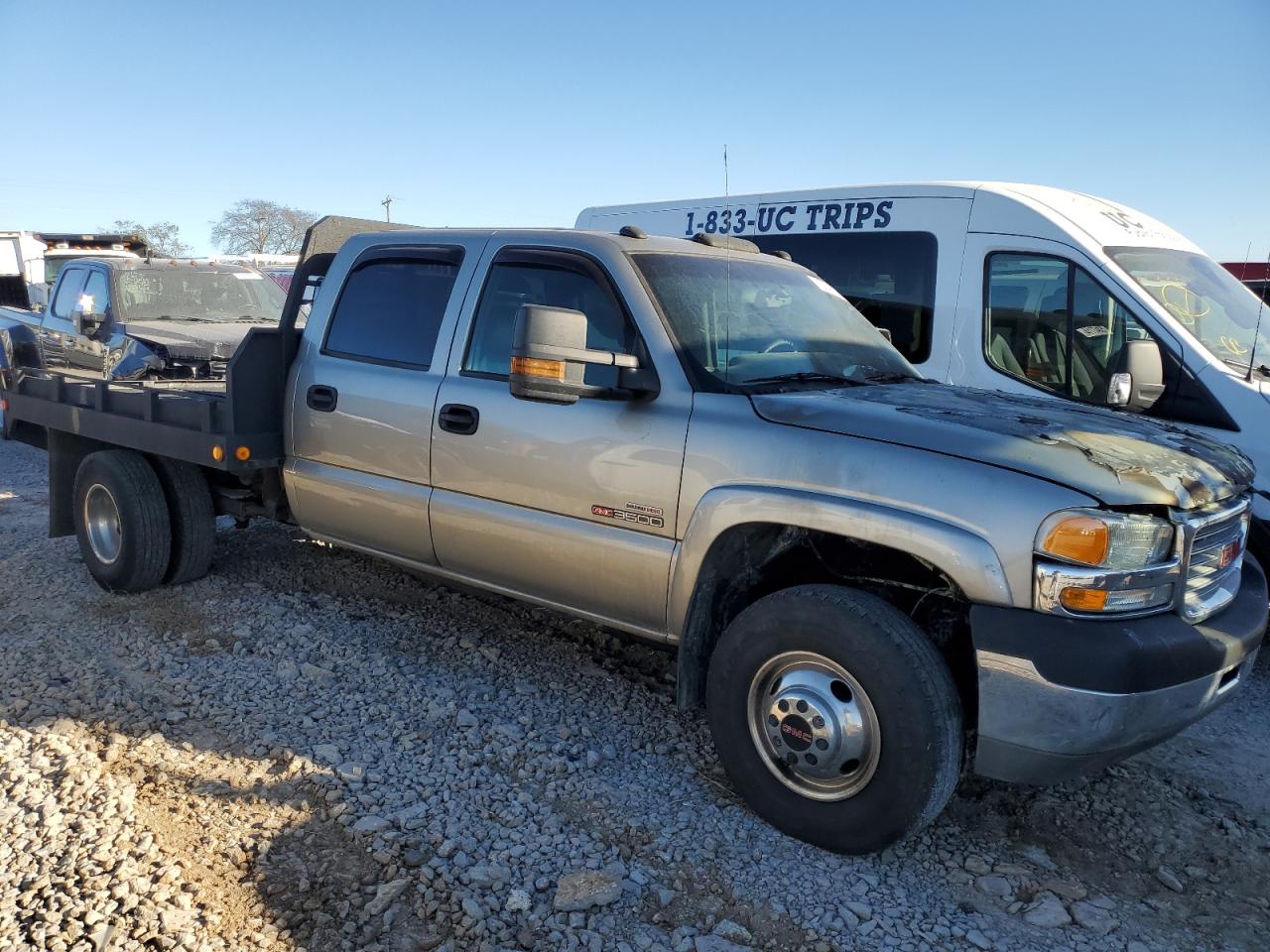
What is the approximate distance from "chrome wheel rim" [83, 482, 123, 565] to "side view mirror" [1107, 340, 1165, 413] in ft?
17.3

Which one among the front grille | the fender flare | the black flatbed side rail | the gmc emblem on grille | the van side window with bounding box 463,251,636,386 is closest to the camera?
the fender flare

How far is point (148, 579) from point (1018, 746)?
4.43 meters

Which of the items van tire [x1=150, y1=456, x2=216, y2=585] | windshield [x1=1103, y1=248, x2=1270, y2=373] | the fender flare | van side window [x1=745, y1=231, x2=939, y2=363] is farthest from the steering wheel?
van tire [x1=150, y1=456, x2=216, y2=585]

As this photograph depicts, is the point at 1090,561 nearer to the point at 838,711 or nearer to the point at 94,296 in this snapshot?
the point at 838,711

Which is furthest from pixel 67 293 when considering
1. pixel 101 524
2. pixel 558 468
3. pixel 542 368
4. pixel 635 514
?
pixel 635 514

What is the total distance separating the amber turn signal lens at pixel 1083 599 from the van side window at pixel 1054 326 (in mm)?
3068

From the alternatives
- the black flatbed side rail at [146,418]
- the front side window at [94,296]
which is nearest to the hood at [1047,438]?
the black flatbed side rail at [146,418]

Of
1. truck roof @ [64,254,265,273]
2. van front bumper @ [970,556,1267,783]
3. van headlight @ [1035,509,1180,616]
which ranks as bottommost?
van front bumper @ [970,556,1267,783]

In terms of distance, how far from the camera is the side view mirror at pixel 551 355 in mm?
3248

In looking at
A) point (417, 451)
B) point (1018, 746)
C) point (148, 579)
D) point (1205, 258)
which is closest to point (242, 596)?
point (148, 579)

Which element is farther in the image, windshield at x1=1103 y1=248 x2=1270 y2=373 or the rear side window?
windshield at x1=1103 y1=248 x2=1270 y2=373

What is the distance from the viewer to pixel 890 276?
21.5 feet

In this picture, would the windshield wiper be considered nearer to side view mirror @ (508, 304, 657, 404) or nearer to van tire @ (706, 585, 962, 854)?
side view mirror @ (508, 304, 657, 404)

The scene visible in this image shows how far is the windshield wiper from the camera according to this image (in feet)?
11.8
